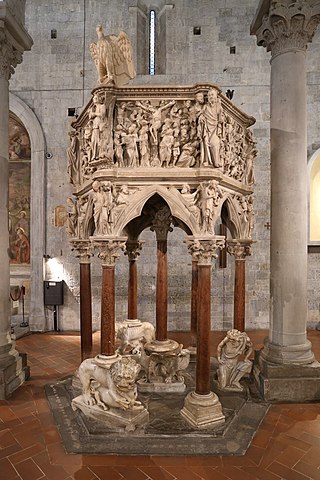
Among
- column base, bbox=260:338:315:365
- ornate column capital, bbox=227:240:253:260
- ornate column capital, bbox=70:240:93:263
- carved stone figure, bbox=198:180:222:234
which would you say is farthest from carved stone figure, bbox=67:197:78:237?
column base, bbox=260:338:315:365

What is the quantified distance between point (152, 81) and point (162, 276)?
6.88m

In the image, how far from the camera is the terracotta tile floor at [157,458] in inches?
142

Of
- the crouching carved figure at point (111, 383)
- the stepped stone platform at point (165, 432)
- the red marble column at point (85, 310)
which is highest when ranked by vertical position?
the red marble column at point (85, 310)

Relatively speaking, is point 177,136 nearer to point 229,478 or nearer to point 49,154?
point 229,478

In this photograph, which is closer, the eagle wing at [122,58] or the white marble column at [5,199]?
the eagle wing at [122,58]

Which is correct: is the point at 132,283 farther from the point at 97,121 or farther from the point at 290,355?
the point at 97,121

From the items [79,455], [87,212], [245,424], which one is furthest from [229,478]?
[87,212]

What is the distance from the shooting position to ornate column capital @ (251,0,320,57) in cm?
528

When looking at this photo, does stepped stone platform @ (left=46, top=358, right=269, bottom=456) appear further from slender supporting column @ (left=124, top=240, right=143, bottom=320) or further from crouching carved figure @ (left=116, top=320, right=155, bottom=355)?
slender supporting column @ (left=124, top=240, right=143, bottom=320)

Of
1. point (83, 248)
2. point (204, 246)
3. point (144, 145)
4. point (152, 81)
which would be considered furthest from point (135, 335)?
point (152, 81)

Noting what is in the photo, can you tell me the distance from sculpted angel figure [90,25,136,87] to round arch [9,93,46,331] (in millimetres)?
5812

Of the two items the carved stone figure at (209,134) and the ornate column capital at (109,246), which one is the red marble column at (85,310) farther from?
the carved stone figure at (209,134)

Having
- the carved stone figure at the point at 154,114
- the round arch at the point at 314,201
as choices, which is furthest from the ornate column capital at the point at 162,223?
the round arch at the point at 314,201

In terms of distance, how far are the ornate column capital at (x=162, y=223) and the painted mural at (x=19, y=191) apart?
5896 millimetres
